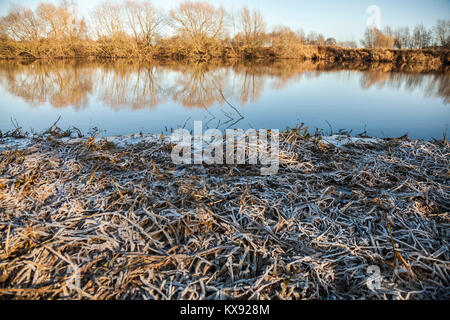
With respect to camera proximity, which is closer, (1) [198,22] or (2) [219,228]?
(2) [219,228]

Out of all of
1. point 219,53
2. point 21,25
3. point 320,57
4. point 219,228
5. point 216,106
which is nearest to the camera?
point 219,228

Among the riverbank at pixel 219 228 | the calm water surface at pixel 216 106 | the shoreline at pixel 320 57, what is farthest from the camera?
the shoreline at pixel 320 57

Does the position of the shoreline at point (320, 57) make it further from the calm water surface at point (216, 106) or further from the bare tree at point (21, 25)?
the calm water surface at point (216, 106)

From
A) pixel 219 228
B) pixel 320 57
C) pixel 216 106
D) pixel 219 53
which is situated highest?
pixel 320 57

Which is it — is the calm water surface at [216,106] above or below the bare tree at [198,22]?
below

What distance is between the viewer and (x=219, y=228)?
209 centimetres

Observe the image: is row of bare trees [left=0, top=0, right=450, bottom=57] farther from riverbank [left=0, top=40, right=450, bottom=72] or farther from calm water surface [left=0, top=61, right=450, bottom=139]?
calm water surface [left=0, top=61, right=450, bottom=139]

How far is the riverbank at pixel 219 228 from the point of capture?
5.28 feet

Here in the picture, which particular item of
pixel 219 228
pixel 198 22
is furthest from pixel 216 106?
pixel 198 22

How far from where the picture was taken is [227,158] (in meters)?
3.21

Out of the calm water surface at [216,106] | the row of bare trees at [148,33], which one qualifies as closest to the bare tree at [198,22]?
the row of bare trees at [148,33]

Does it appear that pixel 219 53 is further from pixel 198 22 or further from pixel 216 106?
pixel 216 106

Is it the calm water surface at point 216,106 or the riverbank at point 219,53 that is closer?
the calm water surface at point 216,106
